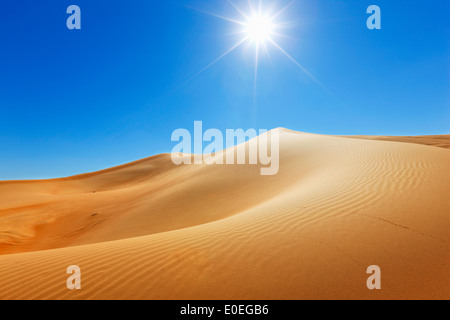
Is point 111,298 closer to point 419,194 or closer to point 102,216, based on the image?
point 419,194

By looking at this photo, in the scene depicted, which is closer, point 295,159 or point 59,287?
point 59,287

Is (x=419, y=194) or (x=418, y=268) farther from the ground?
(x=419, y=194)

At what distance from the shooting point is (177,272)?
2873mm

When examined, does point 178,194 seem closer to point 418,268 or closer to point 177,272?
point 177,272

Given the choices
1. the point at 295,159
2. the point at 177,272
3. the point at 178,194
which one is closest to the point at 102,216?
the point at 178,194

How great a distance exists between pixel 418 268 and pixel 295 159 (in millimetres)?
9899

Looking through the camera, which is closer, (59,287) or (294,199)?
(59,287)

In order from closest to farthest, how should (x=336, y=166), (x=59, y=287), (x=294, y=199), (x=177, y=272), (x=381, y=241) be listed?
(x=59, y=287)
(x=177, y=272)
(x=381, y=241)
(x=294, y=199)
(x=336, y=166)

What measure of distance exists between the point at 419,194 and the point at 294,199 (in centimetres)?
290

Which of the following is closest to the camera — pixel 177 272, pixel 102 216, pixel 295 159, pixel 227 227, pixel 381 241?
pixel 177 272

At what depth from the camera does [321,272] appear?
273 centimetres
